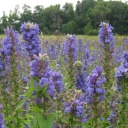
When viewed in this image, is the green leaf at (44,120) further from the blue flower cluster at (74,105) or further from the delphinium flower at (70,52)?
the delphinium flower at (70,52)

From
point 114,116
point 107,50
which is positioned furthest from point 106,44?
point 114,116

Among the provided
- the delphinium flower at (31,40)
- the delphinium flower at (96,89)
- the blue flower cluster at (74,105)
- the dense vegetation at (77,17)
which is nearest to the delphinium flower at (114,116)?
the delphinium flower at (96,89)

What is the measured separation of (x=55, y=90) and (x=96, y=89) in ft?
2.59

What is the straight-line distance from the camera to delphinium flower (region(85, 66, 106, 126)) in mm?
4504

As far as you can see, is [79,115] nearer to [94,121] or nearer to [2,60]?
[94,121]

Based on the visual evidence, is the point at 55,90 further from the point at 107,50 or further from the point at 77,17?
the point at 77,17

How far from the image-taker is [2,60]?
5.68 metres

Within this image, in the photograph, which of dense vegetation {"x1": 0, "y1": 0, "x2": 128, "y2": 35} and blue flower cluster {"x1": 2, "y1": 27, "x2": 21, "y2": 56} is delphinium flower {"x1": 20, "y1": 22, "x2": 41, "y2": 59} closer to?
blue flower cluster {"x1": 2, "y1": 27, "x2": 21, "y2": 56}

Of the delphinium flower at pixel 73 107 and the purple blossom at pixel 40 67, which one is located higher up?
the purple blossom at pixel 40 67

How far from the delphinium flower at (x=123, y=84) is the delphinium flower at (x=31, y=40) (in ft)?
4.30

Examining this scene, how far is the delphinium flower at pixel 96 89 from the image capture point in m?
4.50

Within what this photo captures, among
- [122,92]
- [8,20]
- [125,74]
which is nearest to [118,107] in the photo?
[122,92]

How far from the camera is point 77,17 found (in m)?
62.8

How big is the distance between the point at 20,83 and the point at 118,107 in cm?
153
